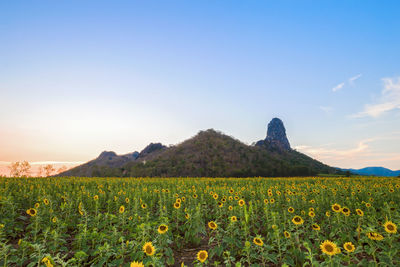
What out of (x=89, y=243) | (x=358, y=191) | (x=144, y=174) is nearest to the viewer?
(x=89, y=243)

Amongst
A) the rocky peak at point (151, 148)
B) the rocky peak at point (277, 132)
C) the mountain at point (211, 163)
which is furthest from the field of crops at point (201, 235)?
the rocky peak at point (277, 132)

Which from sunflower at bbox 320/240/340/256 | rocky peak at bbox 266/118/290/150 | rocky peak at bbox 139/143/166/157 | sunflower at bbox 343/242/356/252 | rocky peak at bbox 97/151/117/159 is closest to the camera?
sunflower at bbox 320/240/340/256

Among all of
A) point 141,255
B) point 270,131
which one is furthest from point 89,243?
point 270,131

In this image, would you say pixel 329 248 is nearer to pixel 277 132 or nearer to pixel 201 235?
pixel 201 235

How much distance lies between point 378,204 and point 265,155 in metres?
56.0

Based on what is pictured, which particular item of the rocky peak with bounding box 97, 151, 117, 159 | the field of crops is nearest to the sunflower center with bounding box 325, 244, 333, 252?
the field of crops

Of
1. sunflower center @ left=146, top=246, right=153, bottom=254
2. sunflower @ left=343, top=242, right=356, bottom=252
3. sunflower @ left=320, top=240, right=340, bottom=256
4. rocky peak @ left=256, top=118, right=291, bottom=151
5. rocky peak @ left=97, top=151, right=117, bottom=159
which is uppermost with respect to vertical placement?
rocky peak @ left=256, top=118, right=291, bottom=151

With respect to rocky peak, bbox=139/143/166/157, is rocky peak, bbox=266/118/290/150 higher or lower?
higher

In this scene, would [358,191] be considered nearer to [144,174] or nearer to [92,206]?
[92,206]

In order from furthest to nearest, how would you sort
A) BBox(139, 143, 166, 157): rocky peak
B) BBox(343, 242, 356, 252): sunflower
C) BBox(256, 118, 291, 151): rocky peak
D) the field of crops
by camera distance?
BBox(256, 118, 291, 151): rocky peak, BBox(139, 143, 166, 157): rocky peak, the field of crops, BBox(343, 242, 356, 252): sunflower

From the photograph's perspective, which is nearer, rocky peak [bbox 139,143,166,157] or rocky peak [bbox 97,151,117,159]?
rocky peak [bbox 139,143,166,157]

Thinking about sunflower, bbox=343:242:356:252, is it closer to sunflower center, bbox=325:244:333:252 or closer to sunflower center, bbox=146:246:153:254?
sunflower center, bbox=325:244:333:252

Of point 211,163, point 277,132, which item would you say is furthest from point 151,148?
point 277,132

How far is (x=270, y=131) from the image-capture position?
130 meters
